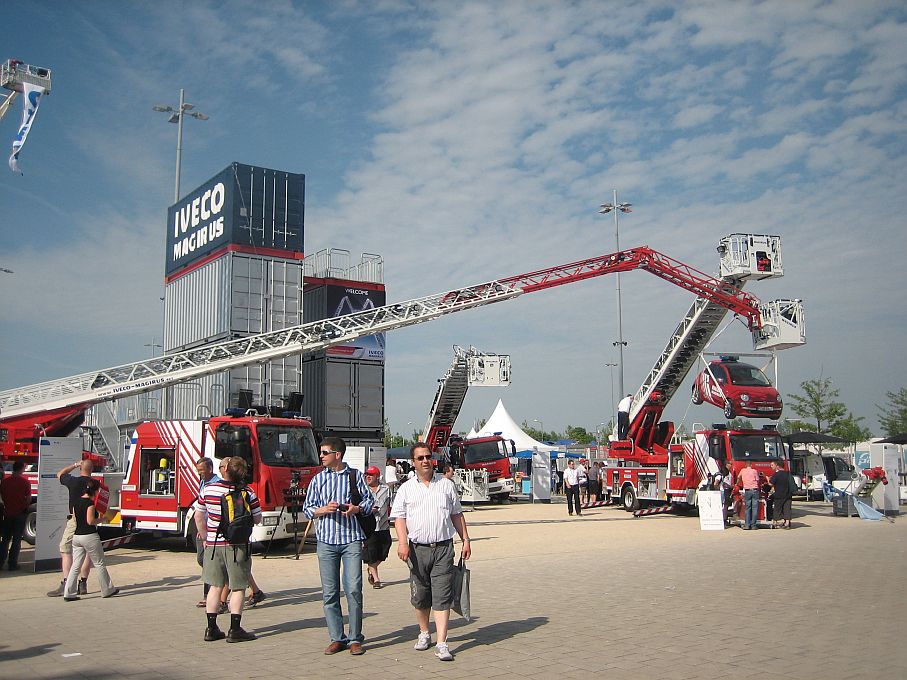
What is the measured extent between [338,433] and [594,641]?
28806 millimetres

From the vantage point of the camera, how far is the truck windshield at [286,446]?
47.8ft

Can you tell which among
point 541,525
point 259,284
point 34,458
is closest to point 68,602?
point 34,458

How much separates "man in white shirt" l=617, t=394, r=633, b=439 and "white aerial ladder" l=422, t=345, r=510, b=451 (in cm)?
645

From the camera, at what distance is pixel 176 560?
45.3 feet

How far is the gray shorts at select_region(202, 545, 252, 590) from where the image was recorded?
7.43 m

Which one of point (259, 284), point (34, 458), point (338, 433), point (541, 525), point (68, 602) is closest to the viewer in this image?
point (68, 602)

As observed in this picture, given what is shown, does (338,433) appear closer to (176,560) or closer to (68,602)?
(176,560)

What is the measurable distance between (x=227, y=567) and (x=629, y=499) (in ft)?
62.8

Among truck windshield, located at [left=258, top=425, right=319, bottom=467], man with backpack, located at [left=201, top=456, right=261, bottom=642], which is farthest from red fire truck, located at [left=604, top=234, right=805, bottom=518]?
man with backpack, located at [left=201, top=456, right=261, bottom=642]

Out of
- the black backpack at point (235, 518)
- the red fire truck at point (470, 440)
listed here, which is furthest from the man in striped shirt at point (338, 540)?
the red fire truck at point (470, 440)

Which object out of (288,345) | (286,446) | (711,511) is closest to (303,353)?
(288,345)

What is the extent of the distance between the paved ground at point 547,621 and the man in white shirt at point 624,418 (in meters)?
11.3

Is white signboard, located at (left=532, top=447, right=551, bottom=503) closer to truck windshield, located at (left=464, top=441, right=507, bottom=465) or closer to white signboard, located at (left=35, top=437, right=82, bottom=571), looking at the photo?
truck windshield, located at (left=464, top=441, right=507, bottom=465)

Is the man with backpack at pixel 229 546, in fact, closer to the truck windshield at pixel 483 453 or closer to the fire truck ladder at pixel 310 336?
the fire truck ladder at pixel 310 336
